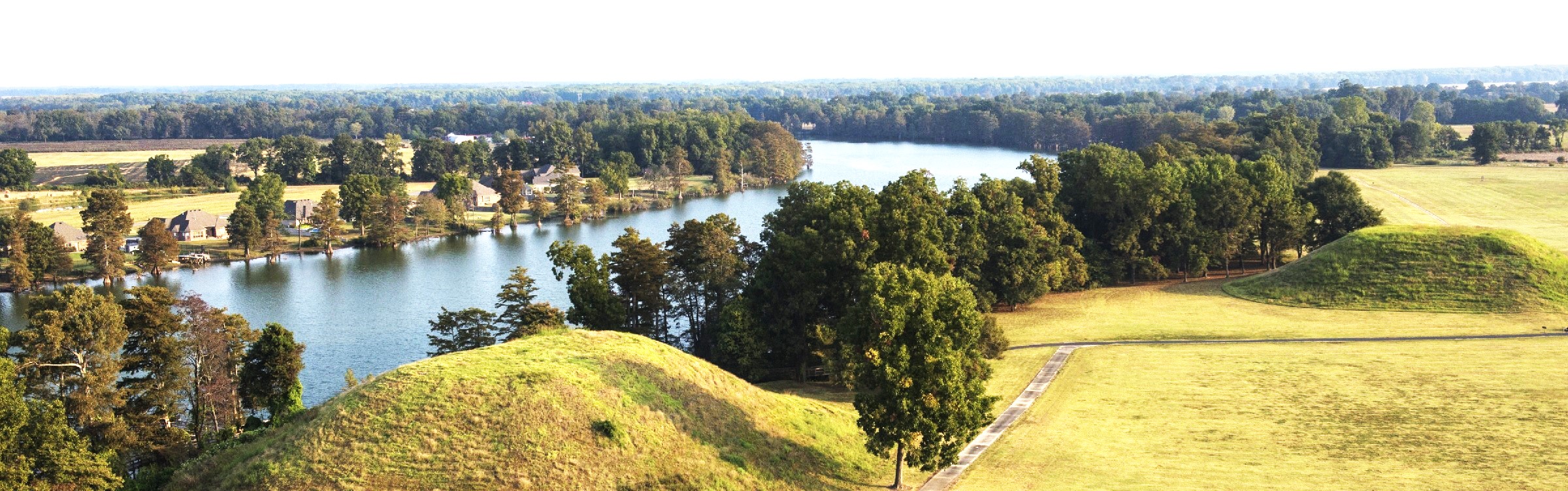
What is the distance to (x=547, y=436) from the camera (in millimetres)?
26109

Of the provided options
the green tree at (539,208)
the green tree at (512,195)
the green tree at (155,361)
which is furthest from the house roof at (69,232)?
the green tree at (155,361)

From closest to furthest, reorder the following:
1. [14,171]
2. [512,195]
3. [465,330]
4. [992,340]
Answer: [465,330] → [992,340] → [512,195] → [14,171]

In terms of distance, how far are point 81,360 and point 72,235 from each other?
4985 centimetres

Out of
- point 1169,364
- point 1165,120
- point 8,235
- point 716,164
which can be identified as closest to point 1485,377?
point 1169,364

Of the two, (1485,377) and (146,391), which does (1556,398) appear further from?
(146,391)

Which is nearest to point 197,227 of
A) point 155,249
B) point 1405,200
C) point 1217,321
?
point 155,249

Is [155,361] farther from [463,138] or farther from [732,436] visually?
[463,138]

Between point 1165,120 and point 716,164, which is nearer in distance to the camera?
point 716,164

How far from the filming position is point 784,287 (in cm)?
4341

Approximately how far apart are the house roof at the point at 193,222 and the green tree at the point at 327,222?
6105mm

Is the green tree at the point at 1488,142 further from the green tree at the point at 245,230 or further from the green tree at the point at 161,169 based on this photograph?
the green tree at the point at 161,169

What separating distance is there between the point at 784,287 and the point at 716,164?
255 feet

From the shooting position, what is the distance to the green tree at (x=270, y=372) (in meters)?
34.8

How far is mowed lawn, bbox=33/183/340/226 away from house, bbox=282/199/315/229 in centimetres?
541
